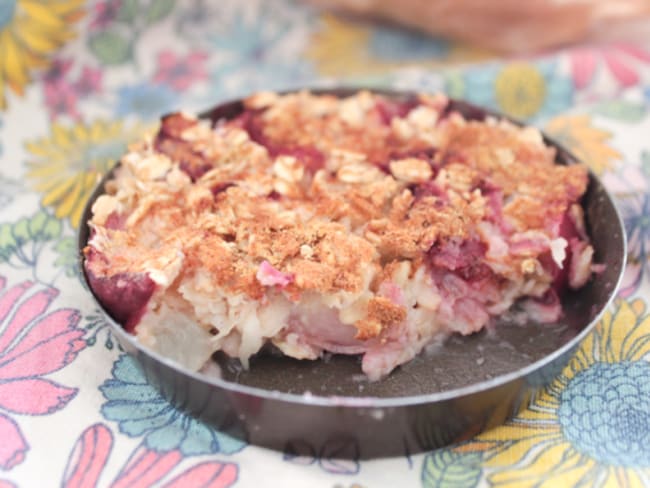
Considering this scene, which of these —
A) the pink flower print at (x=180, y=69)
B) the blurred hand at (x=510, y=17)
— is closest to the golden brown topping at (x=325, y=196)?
the pink flower print at (x=180, y=69)

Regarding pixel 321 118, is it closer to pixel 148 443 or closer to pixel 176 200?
pixel 176 200

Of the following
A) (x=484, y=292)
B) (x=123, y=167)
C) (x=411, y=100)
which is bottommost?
(x=484, y=292)

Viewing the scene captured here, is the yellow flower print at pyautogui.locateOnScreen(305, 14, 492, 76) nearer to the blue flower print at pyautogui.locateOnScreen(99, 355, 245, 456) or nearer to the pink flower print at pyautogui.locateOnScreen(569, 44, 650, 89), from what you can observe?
the pink flower print at pyautogui.locateOnScreen(569, 44, 650, 89)

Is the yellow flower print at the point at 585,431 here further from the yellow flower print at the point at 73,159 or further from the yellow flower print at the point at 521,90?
the yellow flower print at the point at 73,159

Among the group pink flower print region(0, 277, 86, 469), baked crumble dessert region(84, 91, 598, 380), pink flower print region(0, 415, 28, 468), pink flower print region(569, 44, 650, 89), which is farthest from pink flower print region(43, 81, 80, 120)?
pink flower print region(569, 44, 650, 89)

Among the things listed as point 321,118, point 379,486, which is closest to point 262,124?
point 321,118

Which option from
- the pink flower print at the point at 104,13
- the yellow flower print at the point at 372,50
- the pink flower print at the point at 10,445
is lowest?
the yellow flower print at the point at 372,50
